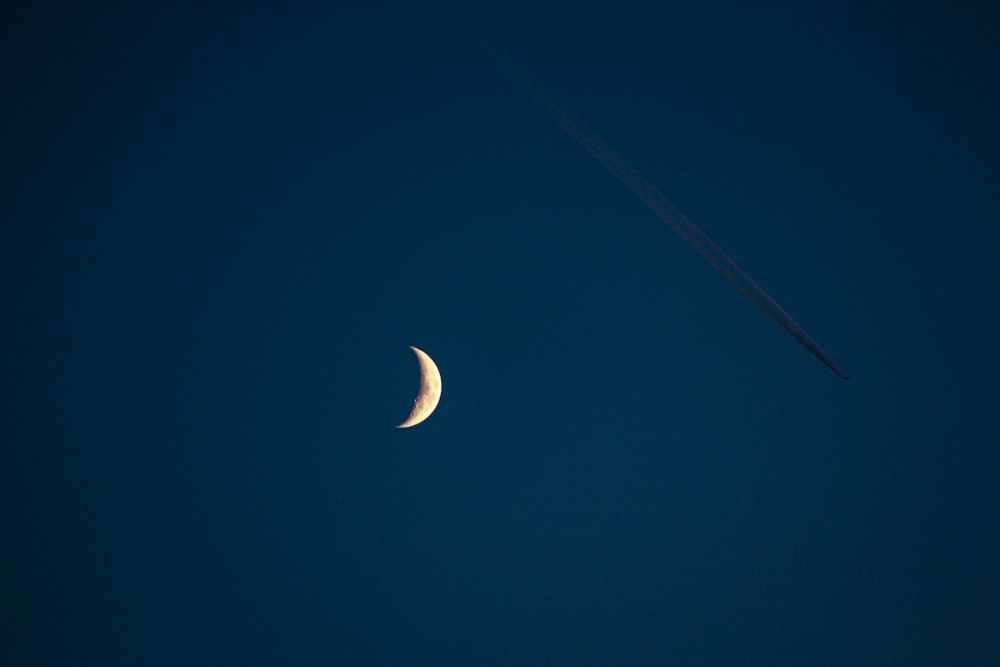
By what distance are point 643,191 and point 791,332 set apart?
1.39m

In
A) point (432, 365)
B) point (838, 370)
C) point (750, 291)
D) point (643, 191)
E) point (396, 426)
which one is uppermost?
point (643, 191)

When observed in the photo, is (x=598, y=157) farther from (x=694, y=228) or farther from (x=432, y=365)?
(x=432, y=365)

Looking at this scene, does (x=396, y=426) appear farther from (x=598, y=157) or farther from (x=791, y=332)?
(x=791, y=332)

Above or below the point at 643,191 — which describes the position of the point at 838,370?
below

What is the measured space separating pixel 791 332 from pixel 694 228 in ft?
3.20

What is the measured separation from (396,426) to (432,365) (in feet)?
1.55

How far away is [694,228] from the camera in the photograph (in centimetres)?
415

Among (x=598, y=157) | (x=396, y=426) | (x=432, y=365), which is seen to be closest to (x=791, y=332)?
(x=598, y=157)

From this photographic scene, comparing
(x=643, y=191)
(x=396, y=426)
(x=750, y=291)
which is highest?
(x=643, y=191)

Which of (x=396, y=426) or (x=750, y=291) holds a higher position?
(x=750, y=291)

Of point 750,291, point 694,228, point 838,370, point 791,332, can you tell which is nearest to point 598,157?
point 694,228

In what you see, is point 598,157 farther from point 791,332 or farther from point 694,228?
point 791,332

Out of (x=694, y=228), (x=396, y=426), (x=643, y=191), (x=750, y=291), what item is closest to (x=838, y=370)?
(x=750, y=291)

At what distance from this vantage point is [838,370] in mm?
4195
